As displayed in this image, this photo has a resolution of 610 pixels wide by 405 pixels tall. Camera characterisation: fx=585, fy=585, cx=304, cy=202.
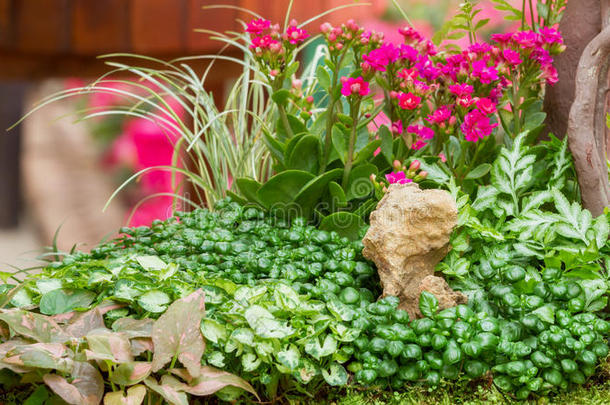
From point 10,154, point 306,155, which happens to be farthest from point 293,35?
point 10,154

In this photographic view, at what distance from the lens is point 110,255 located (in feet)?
7.07

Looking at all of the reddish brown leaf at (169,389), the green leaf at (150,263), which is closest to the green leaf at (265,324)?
the reddish brown leaf at (169,389)

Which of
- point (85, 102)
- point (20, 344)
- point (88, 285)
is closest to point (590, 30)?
point (88, 285)

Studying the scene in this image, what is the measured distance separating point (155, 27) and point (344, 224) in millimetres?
1392

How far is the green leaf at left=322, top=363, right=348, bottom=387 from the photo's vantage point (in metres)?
1.50

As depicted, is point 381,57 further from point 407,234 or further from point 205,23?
point 205,23

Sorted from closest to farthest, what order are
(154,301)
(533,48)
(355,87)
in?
(154,301) → (355,87) → (533,48)

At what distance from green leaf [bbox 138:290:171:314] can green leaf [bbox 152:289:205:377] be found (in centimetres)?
8

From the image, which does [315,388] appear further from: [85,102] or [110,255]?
[85,102]

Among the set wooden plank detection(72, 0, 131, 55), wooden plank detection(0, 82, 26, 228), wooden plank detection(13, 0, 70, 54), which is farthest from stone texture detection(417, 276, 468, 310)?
wooden plank detection(0, 82, 26, 228)

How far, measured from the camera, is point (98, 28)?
2.65 m

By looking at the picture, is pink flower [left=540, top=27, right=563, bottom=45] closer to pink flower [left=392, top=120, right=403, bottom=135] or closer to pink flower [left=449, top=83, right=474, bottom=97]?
pink flower [left=449, top=83, right=474, bottom=97]

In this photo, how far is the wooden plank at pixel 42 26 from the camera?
254 centimetres

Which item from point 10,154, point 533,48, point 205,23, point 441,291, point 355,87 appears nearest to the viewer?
point 441,291
